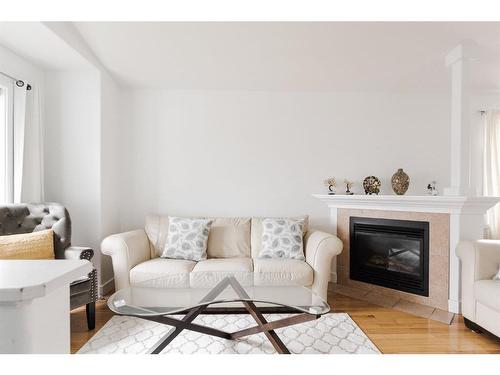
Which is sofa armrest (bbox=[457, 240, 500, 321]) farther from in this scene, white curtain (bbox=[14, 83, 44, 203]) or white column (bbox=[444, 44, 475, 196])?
white curtain (bbox=[14, 83, 44, 203])

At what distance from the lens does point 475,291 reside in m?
2.32

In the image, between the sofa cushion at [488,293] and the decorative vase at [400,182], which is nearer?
the sofa cushion at [488,293]

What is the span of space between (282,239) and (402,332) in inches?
50.5

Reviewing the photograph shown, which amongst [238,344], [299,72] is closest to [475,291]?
[238,344]

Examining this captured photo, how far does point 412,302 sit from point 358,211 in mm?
1045

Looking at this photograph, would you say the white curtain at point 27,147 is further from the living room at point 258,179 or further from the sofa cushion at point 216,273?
the sofa cushion at point 216,273

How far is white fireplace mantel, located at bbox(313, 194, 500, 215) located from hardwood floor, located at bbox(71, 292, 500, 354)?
0.98 m

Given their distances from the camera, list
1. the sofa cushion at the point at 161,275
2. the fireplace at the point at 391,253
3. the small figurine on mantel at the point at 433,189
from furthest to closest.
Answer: the small figurine on mantel at the point at 433,189
the fireplace at the point at 391,253
the sofa cushion at the point at 161,275

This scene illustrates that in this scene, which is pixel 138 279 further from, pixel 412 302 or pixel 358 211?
→ pixel 412 302

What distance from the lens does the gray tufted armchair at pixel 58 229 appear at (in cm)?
235

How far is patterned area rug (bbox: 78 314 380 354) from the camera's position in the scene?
6.77 ft

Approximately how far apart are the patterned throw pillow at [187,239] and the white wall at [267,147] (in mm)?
517

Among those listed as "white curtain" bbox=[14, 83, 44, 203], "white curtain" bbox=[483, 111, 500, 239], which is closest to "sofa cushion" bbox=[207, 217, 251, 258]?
"white curtain" bbox=[14, 83, 44, 203]

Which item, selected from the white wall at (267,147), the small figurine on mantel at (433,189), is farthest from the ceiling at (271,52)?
the small figurine on mantel at (433,189)
